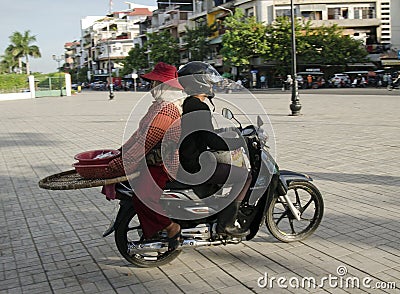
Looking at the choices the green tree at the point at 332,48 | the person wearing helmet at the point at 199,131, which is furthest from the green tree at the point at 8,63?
the person wearing helmet at the point at 199,131

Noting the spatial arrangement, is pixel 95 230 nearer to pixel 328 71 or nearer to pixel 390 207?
pixel 390 207

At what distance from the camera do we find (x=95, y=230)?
561 cm

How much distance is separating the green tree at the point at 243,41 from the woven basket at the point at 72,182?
43988 mm

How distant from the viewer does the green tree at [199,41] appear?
59.2 meters

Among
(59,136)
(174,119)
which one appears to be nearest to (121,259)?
(174,119)

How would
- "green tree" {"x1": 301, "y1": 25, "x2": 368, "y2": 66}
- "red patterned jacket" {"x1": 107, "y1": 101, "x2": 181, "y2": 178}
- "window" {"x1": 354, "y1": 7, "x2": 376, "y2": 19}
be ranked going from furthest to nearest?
"window" {"x1": 354, "y1": 7, "x2": 376, "y2": 19}, "green tree" {"x1": 301, "y1": 25, "x2": 368, "y2": 66}, "red patterned jacket" {"x1": 107, "y1": 101, "x2": 181, "y2": 178}

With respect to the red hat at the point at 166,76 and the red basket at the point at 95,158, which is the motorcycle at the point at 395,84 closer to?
the red hat at the point at 166,76

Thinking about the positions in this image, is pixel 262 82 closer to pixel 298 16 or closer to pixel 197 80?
pixel 298 16

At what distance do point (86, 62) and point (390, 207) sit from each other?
12264cm

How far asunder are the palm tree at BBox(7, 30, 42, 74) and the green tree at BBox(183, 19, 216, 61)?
35257mm

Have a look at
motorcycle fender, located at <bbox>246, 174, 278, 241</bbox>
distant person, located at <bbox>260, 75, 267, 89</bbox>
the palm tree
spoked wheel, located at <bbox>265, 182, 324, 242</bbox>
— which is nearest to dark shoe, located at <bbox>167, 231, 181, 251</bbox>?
motorcycle fender, located at <bbox>246, 174, 278, 241</bbox>

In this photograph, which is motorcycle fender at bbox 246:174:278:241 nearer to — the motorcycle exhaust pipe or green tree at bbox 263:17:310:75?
the motorcycle exhaust pipe

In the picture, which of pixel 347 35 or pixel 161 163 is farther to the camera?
pixel 347 35

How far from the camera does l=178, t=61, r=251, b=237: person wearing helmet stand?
4.04 m
